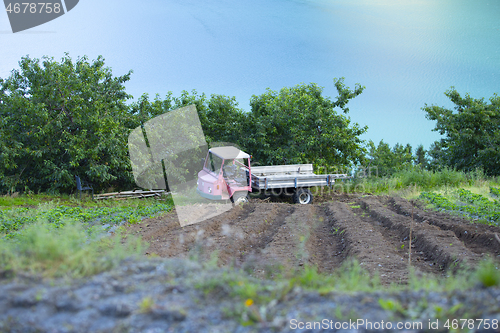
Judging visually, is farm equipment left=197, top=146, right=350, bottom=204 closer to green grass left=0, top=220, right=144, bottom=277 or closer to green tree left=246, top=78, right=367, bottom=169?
green tree left=246, top=78, right=367, bottom=169

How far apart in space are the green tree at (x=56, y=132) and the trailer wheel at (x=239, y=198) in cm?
580

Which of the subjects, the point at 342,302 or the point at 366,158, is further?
the point at 366,158

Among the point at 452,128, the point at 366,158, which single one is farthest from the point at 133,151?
the point at 452,128

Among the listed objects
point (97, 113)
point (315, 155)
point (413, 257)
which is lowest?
point (413, 257)

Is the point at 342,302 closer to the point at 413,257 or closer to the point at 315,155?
the point at 413,257

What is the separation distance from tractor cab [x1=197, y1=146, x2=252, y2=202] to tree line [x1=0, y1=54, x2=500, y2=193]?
183 inches

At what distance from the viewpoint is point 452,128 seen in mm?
23469

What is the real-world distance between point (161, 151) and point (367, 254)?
11.6m

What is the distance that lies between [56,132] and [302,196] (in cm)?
1073

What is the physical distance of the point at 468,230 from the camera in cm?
944

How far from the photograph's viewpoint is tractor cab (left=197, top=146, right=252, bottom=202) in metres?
13.1

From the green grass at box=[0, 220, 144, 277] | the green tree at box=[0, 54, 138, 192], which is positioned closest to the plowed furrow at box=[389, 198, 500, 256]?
the green grass at box=[0, 220, 144, 277]

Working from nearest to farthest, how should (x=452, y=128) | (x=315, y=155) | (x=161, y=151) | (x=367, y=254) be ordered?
1. (x=367, y=254)
2. (x=161, y=151)
3. (x=315, y=155)
4. (x=452, y=128)

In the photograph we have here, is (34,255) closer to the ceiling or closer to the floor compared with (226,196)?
closer to the ceiling
